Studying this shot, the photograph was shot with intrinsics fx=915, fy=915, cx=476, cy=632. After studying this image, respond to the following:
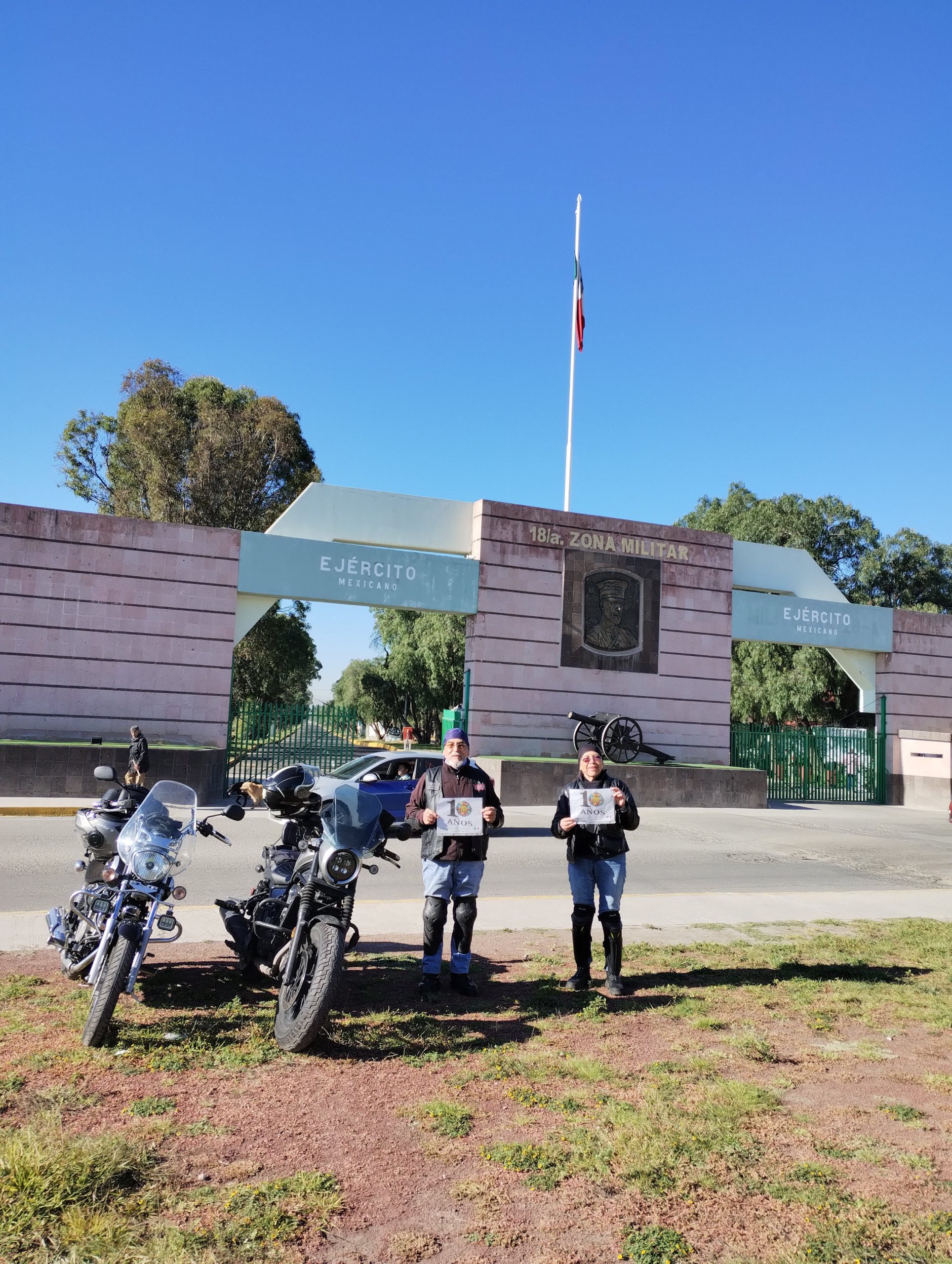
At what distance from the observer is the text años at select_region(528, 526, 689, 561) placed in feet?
73.8

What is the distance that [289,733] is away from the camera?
20.3 metres

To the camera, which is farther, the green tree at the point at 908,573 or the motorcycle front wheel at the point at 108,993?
the green tree at the point at 908,573

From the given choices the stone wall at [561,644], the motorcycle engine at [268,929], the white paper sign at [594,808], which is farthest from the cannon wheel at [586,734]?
the motorcycle engine at [268,929]

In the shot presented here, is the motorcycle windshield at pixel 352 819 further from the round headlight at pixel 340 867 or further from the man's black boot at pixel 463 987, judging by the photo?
the man's black boot at pixel 463 987

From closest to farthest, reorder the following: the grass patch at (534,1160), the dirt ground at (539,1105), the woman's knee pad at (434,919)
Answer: the dirt ground at (539,1105) → the grass patch at (534,1160) → the woman's knee pad at (434,919)

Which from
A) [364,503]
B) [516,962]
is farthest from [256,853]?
[364,503]

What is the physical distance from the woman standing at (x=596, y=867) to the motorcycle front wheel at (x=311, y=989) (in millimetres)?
1985

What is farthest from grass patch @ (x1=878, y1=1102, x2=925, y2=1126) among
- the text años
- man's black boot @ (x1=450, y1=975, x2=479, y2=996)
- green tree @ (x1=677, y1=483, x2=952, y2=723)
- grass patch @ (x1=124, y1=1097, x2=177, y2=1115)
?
green tree @ (x1=677, y1=483, x2=952, y2=723)

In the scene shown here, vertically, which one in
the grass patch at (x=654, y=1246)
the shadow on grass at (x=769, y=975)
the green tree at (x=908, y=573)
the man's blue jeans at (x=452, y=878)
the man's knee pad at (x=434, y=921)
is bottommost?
the shadow on grass at (x=769, y=975)

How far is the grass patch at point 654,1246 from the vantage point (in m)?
2.95

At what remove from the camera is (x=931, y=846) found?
1589 centimetres

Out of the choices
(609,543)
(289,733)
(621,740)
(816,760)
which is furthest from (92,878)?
(816,760)

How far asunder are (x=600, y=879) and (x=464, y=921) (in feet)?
3.28

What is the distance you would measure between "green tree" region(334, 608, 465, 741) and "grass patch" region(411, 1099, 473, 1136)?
3159cm
